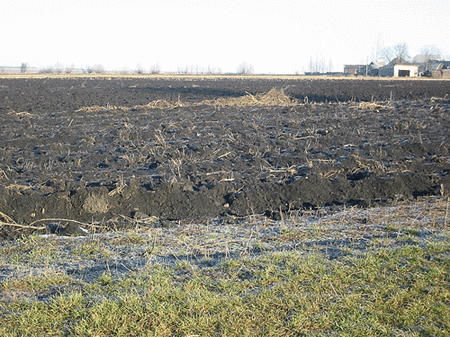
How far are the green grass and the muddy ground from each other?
2.03 m

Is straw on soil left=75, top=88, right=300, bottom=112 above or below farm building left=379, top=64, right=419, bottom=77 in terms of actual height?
below

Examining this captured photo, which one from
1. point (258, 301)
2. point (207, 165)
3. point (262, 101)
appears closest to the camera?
point (258, 301)

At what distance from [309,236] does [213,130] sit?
370 inches

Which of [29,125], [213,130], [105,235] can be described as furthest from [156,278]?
[29,125]

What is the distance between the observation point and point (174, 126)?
1535 cm

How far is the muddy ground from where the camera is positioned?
7168 millimetres

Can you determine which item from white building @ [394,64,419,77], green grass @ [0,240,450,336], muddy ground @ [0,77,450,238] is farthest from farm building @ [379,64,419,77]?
green grass @ [0,240,450,336]

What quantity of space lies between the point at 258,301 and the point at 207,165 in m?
5.94

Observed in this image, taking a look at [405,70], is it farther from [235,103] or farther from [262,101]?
[235,103]

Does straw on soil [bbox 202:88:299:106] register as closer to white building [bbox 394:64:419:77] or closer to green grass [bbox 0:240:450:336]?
green grass [bbox 0:240:450:336]

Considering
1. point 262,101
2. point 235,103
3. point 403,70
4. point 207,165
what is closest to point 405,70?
point 403,70

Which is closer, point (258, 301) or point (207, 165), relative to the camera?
point (258, 301)

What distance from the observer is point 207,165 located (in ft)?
32.1

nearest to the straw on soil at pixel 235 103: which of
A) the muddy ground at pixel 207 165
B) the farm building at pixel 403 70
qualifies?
the muddy ground at pixel 207 165
